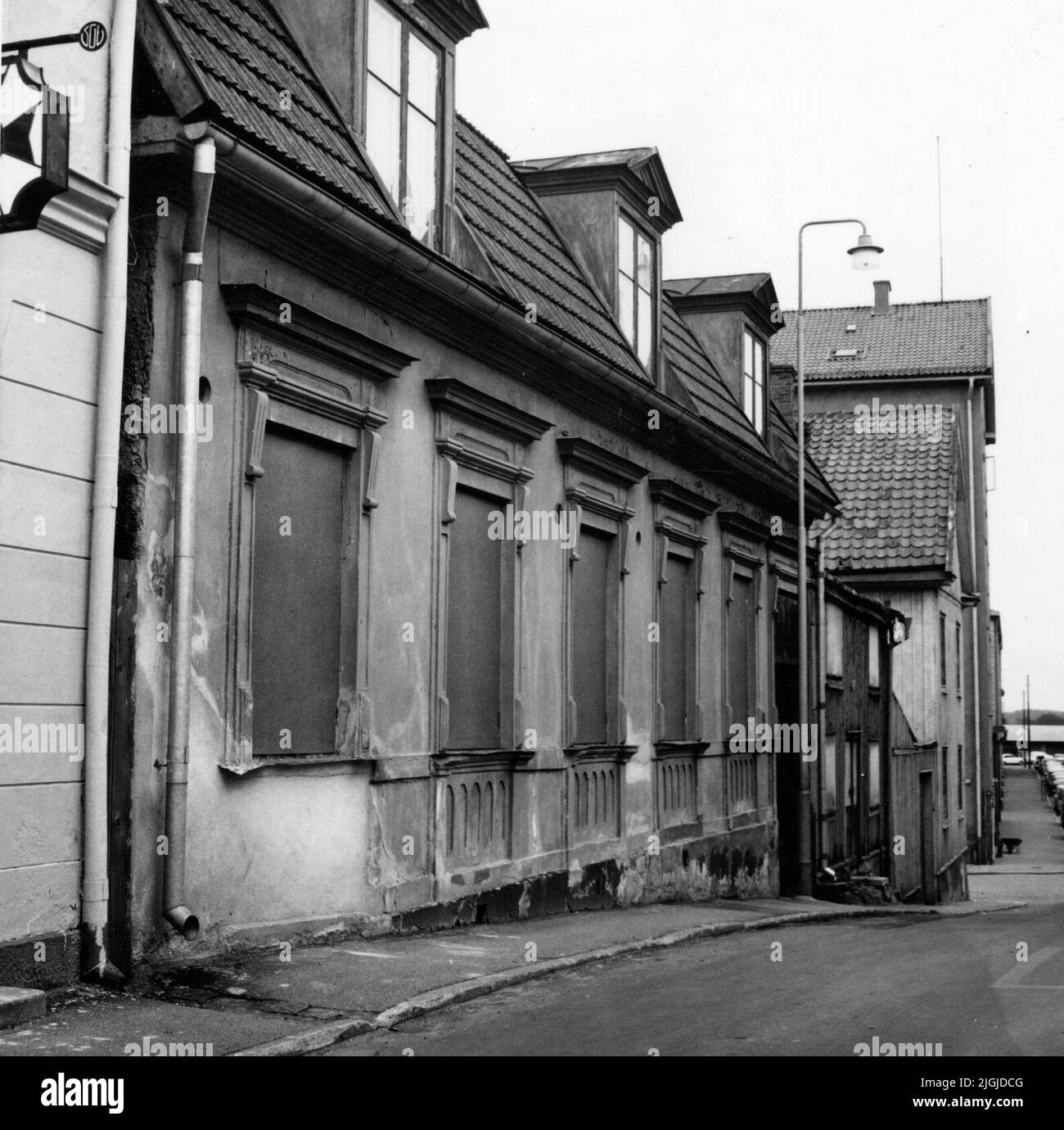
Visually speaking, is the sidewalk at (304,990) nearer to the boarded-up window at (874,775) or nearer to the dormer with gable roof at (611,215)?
the dormer with gable roof at (611,215)

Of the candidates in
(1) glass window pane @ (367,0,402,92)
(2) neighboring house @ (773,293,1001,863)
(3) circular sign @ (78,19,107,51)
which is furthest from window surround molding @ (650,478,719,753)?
(2) neighboring house @ (773,293,1001,863)

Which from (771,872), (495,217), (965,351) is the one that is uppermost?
(965,351)

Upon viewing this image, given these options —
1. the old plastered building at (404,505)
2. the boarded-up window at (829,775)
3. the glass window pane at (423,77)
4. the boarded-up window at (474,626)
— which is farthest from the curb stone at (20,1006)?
the boarded-up window at (829,775)

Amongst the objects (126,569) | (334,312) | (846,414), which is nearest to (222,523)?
(126,569)

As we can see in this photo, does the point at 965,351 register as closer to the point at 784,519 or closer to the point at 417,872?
the point at 784,519

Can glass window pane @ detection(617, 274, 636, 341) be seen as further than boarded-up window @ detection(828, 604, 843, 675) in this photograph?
No

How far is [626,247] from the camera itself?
1819 cm

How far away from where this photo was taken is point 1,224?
25.6ft

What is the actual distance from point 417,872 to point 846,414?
26827 mm

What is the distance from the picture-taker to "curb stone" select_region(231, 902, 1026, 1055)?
752 cm

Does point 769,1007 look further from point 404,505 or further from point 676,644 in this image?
point 676,644

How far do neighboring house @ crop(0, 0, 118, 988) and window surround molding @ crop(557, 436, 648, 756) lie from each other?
22.7ft

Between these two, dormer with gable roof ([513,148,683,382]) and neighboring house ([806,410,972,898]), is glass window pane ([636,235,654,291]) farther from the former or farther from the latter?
neighboring house ([806,410,972,898])

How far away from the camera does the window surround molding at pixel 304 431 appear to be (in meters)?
9.99
